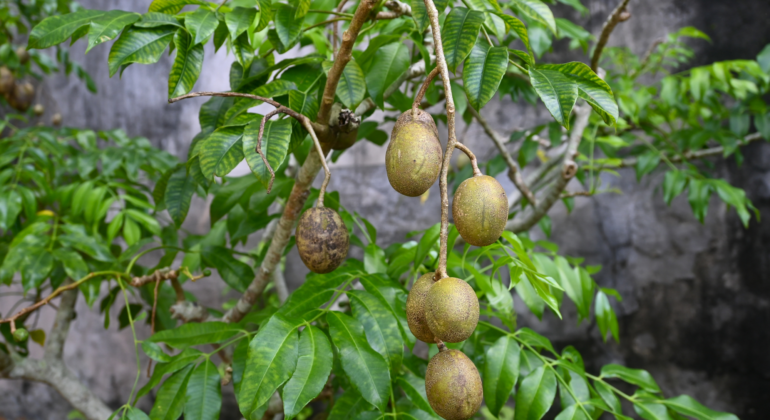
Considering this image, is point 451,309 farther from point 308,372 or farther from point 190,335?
point 190,335

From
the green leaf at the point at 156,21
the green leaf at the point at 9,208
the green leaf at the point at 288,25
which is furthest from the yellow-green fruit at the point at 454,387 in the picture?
the green leaf at the point at 9,208

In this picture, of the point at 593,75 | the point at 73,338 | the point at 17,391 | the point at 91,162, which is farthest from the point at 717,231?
the point at 17,391

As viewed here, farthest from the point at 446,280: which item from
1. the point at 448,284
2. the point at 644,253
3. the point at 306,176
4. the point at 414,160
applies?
the point at 644,253

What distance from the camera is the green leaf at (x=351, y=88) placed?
2.06 feet

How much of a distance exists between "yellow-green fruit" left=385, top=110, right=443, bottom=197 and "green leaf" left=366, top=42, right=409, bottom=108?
24 cm

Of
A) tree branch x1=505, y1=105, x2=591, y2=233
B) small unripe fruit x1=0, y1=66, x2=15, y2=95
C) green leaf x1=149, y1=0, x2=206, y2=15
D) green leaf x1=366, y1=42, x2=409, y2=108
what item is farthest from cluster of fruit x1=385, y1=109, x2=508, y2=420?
small unripe fruit x1=0, y1=66, x2=15, y2=95

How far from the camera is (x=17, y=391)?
2.54 meters

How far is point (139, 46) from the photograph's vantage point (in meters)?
0.61

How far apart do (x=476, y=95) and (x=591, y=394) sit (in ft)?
1.88

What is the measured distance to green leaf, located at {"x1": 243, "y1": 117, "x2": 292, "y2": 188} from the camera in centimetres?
51

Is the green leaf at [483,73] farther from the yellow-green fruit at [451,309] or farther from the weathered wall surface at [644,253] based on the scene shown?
the weathered wall surface at [644,253]

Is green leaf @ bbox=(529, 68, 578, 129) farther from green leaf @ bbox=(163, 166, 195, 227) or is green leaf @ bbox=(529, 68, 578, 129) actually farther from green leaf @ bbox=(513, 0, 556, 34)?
green leaf @ bbox=(163, 166, 195, 227)

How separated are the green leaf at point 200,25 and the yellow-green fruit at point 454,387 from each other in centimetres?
48

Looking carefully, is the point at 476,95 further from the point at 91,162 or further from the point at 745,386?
the point at 745,386
